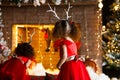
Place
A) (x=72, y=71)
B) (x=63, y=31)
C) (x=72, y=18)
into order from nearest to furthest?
(x=72, y=71), (x=63, y=31), (x=72, y=18)

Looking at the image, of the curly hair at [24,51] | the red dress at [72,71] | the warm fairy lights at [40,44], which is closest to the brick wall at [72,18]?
the warm fairy lights at [40,44]

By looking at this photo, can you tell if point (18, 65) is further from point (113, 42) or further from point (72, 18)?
point (113, 42)

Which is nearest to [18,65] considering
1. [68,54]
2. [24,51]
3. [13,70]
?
[13,70]

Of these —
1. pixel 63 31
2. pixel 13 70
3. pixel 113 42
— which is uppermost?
pixel 63 31

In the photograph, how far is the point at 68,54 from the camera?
5.48m

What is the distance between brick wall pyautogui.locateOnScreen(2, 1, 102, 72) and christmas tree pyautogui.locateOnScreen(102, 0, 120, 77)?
0.77 ft

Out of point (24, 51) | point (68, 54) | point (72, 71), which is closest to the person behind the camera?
point (72, 71)

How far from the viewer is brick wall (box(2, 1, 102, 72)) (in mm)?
8047

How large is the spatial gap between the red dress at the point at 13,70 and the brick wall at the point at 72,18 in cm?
238

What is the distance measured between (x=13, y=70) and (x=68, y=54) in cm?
80

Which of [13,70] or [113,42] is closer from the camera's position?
[13,70]

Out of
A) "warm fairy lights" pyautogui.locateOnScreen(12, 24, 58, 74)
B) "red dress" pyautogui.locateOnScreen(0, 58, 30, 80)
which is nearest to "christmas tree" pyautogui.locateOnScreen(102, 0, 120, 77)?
"warm fairy lights" pyautogui.locateOnScreen(12, 24, 58, 74)

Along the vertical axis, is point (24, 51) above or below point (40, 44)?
above

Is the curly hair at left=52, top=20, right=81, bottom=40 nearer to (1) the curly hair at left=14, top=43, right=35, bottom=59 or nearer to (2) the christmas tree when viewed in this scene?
(1) the curly hair at left=14, top=43, right=35, bottom=59
